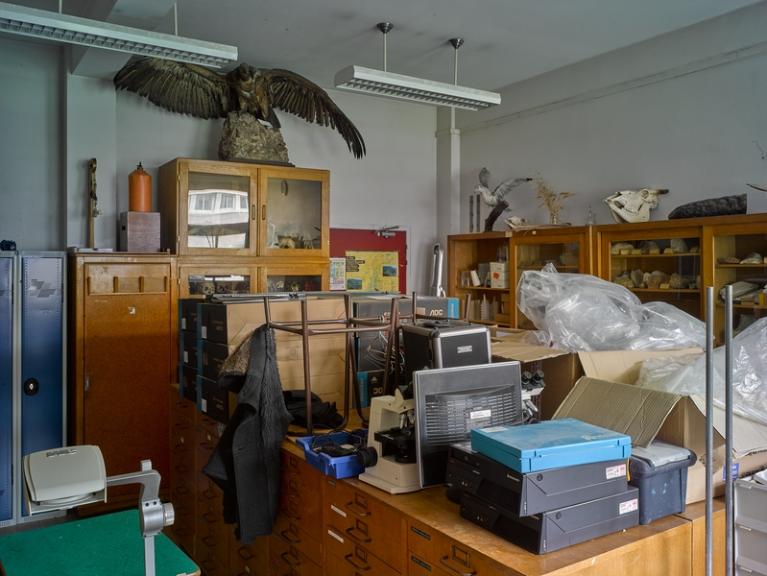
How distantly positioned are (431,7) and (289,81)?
142 cm

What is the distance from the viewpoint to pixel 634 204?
429 centimetres

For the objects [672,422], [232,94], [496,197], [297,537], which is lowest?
[297,537]

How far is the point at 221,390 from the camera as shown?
108 inches

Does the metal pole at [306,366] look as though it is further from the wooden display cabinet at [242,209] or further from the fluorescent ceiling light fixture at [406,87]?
the wooden display cabinet at [242,209]

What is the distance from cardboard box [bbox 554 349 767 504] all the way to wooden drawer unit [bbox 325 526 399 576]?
0.77 m

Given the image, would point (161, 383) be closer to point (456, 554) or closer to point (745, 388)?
point (456, 554)

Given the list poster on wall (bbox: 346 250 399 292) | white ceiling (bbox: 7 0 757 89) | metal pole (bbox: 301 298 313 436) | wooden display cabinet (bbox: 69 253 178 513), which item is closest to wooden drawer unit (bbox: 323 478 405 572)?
metal pole (bbox: 301 298 313 436)

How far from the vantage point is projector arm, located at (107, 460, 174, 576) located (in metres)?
1.35

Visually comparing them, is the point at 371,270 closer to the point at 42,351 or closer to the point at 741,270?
the point at 42,351

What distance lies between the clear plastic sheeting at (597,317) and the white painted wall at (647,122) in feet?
5.59

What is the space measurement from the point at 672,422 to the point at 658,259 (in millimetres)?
2407

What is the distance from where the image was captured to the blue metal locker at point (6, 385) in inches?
147

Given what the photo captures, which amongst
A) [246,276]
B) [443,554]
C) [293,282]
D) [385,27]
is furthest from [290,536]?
[385,27]

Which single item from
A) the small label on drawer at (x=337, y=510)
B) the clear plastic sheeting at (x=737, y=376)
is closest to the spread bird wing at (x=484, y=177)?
the clear plastic sheeting at (x=737, y=376)
